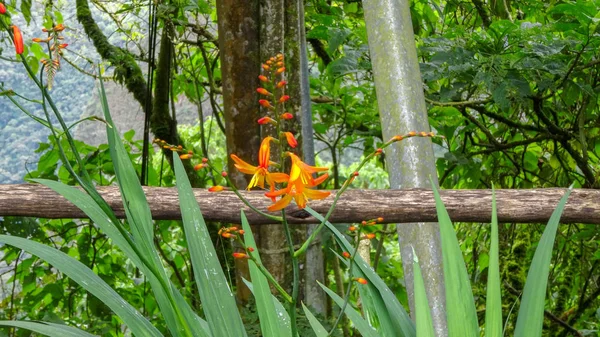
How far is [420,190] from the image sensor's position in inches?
53.5

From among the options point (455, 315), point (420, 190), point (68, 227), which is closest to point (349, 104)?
point (68, 227)

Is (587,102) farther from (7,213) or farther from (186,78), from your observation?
(7,213)

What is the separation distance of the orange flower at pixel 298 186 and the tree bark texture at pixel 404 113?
0.69 m

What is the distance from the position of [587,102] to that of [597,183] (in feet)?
0.84

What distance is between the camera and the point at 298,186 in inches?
29.0

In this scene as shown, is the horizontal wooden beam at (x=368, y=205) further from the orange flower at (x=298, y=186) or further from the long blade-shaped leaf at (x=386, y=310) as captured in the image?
the orange flower at (x=298, y=186)

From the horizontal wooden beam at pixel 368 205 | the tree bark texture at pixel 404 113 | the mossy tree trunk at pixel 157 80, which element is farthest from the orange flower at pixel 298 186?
the mossy tree trunk at pixel 157 80

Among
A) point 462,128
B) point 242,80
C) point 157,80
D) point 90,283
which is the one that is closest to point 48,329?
point 90,283

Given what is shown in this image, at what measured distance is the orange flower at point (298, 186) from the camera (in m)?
0.73

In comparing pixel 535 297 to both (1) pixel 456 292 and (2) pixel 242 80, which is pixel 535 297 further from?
(2) pixel 242 80

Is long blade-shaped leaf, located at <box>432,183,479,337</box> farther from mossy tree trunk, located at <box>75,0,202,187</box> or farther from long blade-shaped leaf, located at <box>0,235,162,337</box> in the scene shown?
mossy tree trunk, located at <box>75,0,202,187</box>

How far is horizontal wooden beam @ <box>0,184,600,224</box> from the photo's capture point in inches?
52.3

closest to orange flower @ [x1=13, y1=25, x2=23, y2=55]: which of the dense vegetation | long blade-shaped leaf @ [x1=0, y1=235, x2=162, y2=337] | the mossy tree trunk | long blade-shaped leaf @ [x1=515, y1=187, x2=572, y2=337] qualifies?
long blade-shaped leaf @ [x1=0, y1=235, x2=162, y2=337]

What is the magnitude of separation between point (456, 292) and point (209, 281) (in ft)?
0.87
